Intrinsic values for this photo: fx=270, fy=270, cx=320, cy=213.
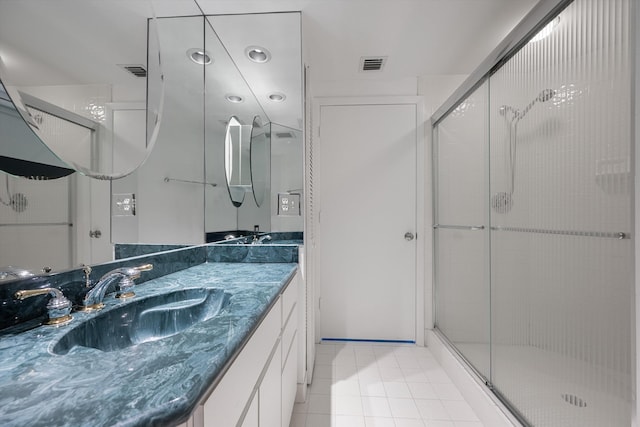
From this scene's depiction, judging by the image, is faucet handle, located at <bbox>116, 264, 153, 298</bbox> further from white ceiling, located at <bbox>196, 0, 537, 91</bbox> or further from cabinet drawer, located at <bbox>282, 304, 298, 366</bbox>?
white ceiling, located at <bbox>196, 0, 537, 91</bbox>

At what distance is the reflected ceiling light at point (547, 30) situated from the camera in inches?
41.7

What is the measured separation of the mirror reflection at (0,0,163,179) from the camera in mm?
711

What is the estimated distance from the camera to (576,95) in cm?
97

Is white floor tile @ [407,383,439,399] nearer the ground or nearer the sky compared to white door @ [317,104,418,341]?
nearer the ground

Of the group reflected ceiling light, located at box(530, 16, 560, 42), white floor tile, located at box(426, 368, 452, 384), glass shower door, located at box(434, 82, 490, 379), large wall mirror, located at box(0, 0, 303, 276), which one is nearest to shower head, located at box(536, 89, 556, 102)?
reflected ceiling light, located at box(530, 16, 560, 42)

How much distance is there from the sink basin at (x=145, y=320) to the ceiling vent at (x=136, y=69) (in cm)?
88

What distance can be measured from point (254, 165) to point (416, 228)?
4.92 feet

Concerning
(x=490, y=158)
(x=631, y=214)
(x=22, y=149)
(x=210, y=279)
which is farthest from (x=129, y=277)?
(x=490, y=158)

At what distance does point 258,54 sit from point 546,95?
5.25 feet

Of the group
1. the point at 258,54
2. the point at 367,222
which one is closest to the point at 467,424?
the point at 367,222

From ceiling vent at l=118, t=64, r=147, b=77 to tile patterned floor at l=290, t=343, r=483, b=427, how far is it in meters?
1.87

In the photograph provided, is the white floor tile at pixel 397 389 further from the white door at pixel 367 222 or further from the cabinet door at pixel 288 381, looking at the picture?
the cabinet door at pixel 288 381

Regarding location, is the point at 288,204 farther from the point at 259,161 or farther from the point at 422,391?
the point at 422,391

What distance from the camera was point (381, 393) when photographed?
5.74ft
